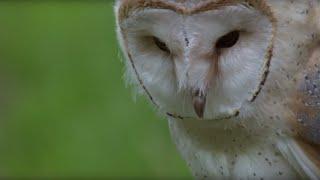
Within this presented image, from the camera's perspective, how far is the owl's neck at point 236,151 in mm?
2309

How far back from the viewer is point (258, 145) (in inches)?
91.2

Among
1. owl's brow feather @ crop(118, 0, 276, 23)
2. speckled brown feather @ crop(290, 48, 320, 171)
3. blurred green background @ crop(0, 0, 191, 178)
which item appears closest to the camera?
owl's brow feather @ crop(118, 0, 276, 23)

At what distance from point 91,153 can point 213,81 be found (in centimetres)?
194

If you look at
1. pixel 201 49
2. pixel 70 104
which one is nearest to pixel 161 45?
pixel 201 49

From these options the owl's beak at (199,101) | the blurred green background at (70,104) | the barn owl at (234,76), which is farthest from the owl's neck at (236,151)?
the blurred green background at (70,104)

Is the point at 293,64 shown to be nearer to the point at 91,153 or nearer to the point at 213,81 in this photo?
the point at 213,81

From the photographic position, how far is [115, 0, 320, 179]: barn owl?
2.09 meters

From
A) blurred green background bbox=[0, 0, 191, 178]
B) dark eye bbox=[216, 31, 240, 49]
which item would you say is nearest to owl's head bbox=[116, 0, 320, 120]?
dark eye bbox=[216, 31, 240, 49]

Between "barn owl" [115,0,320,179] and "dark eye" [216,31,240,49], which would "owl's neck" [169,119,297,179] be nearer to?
"barn owl" [115,0,320,179]

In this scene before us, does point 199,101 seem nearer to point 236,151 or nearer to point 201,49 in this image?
point 201,49

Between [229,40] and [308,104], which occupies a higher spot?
[229,40]

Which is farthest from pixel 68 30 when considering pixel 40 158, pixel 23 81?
pixel 40 158

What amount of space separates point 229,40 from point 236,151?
31cm

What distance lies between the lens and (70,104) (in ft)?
14.2
